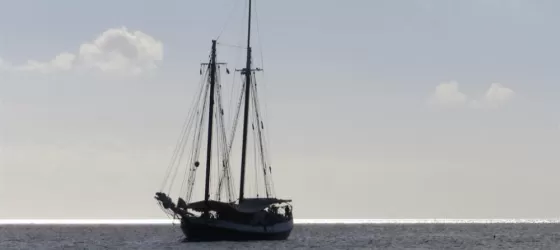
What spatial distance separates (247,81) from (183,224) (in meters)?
22.6

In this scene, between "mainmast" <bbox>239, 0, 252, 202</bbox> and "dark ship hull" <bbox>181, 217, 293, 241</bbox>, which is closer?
"dark ship hull" <bbox>181, 217, 293, 241</bbox>

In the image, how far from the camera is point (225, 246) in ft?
418

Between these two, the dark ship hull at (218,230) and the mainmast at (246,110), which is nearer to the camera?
the dark ship hull at (218,230)

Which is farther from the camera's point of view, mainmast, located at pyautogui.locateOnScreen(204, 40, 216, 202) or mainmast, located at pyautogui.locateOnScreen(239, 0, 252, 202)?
mainmast, located at pyautogui.locateOnScreen(239, 0, 252, 202)

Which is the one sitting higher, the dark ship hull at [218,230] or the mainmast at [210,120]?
the mainmast at [210,120]

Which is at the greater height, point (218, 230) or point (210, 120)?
point (210, 120)

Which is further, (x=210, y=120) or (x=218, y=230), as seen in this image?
(x=210, y=120)

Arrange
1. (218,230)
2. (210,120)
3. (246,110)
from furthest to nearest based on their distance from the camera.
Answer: (246,110) → (210,120) → (218,230)

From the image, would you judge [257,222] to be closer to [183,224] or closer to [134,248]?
[183,224]

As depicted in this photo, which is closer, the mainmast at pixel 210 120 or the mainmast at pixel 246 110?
the mainmast at pixel 210 120

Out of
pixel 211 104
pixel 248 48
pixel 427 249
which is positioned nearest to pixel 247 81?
pixel 248 48

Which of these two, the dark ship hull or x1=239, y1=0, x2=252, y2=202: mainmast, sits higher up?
x1=239, y1=0, x2=252, y2=202: mainmast

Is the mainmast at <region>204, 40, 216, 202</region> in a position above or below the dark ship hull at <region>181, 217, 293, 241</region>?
above

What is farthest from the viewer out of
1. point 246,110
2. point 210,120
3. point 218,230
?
point 246,110
